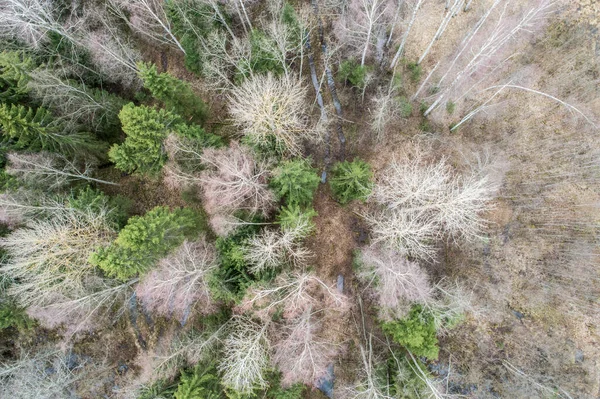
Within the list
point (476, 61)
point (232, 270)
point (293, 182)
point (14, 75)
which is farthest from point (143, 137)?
point (476, 61)

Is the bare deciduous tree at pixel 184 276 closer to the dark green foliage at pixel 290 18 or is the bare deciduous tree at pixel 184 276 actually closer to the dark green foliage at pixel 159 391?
the dark green foliage at pixel 159 391

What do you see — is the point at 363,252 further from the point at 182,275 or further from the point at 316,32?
the point at 316,32

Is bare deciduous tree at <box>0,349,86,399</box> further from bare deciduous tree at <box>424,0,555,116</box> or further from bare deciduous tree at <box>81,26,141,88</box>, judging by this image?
bare deciduous tree at <box>424,0,555,116</box>

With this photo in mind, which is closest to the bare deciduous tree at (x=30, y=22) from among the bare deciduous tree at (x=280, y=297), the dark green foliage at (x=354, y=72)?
the dark green foliage at (x=354, y=72)

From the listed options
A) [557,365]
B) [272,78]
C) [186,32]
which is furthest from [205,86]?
[557,365]

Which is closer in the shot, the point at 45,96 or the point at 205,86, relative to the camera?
the point at 45,96
